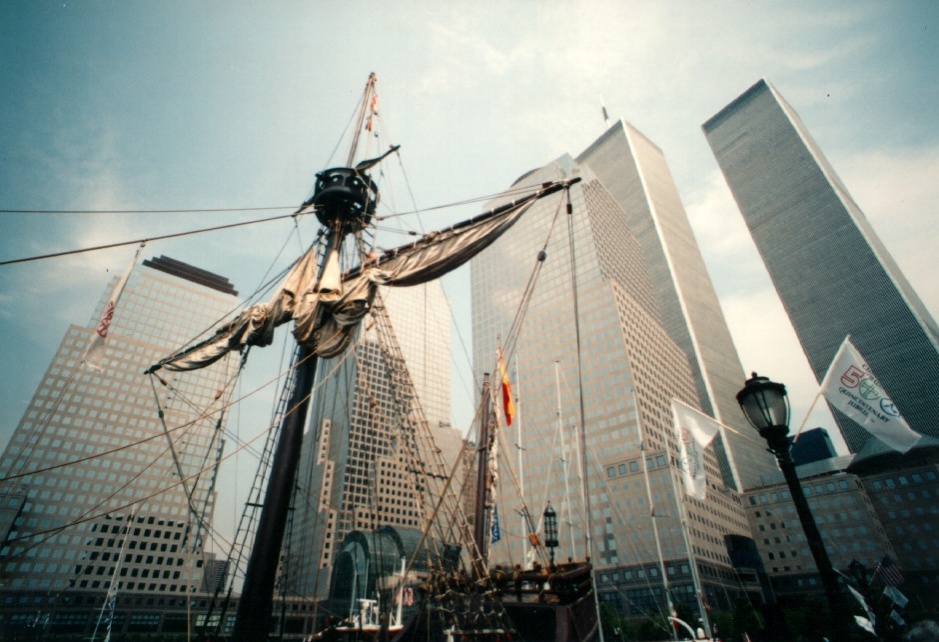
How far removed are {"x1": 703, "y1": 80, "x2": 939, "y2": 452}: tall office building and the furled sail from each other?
135 meters

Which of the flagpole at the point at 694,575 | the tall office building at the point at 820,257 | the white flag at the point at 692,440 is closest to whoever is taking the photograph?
the white flag at the point at 692,440

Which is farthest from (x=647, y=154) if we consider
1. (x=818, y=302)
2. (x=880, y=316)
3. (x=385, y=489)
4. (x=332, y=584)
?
(x=332, y=584)

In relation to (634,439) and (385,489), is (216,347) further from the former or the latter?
(385,489)

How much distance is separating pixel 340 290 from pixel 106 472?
87.6 m

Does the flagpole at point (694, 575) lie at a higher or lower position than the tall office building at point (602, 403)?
lower

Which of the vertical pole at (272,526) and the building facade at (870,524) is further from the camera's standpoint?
the building facade at (870,524)

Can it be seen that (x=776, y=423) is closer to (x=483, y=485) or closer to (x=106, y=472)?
(x=483, y=485)

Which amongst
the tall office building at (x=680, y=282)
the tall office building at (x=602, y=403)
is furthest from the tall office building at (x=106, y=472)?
the tall office building at (x=680, y=282)

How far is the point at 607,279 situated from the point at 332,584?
240 feet

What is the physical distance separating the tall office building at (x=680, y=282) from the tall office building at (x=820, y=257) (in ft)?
66.6

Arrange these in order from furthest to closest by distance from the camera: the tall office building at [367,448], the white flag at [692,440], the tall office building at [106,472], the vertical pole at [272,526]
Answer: the tall office building at [367,448] < the tall office building at [106,472] < the white flag at [692,440] < the vertical pole at [272,526]

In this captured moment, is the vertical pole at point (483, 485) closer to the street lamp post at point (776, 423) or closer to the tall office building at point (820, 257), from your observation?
the street lamp post at point (776, 423)

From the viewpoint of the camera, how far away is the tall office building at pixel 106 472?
6831 centimetres

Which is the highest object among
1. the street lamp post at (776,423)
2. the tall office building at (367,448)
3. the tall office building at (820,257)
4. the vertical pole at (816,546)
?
the tall office building at (820,257)
